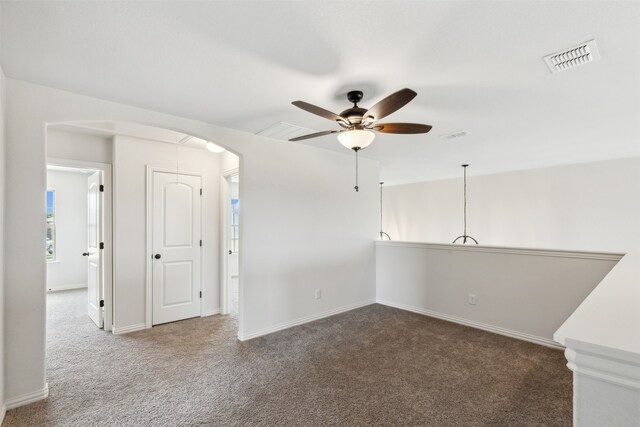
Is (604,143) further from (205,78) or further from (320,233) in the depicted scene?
(205,78)

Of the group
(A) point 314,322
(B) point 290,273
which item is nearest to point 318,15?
(B) point 290,273

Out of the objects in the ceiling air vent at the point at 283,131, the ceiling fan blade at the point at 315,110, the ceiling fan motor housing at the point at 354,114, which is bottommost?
the ceiling fan blade at the point at 315,110

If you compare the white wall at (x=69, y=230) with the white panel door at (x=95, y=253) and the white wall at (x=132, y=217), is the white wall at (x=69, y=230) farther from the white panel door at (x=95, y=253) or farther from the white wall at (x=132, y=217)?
the white wall at (x=132, y=217)

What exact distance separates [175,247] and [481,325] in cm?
422

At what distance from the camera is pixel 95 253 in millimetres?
4180

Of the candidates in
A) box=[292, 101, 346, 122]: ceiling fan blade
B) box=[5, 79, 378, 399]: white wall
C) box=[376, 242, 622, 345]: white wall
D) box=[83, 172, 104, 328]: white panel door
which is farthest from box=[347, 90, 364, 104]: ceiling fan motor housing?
box=[83, 172, 104, 328]: white panel door

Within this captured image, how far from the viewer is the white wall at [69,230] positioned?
619 cm

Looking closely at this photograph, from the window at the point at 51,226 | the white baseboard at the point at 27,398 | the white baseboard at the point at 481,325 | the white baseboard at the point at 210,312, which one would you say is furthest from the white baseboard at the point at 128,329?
the window at the point at 51,226

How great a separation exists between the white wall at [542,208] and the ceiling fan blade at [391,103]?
14.6ft

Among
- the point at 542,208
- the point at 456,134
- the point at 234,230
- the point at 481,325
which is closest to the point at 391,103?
the point at 456,134

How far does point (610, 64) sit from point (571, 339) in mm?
2332

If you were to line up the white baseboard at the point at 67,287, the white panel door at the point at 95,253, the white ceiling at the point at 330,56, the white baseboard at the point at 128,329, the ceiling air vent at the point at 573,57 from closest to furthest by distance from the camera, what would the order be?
the white ceiling at the point at 330,56, the ceiling air vent at the point at 573,57, the white baseboard at the point at 128,329, the white panel door at the point at 95,253, the white baseboard at the point at 67,287

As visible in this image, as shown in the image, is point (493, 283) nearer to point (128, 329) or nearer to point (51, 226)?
point (128, 329)

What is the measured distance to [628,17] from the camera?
1.59m
